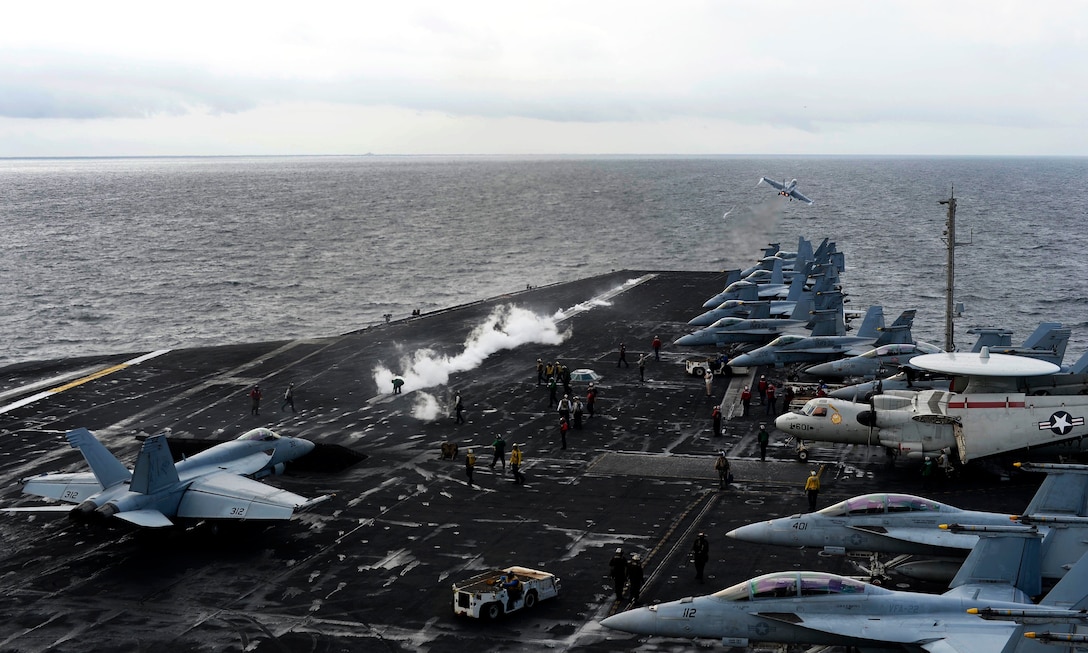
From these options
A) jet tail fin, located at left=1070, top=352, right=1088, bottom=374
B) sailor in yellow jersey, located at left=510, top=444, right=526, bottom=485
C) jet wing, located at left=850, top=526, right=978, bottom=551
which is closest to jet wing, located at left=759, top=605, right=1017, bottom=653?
jet wing, located at left=850, top=526, right=978, bottom=551

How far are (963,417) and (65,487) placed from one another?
34.4 m

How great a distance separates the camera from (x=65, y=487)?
3550cm

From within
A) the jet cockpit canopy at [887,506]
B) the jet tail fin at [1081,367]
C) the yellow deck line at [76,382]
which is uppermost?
the jet tail fin at [1081,367]

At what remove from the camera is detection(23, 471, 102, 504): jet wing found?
115 feet

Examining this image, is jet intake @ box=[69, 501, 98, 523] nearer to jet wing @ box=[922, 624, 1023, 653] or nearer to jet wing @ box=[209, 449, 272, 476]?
jet wing @ box=[209, 449, 272, 476]

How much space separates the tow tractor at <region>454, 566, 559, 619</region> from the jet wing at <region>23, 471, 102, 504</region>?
1489 centimetres

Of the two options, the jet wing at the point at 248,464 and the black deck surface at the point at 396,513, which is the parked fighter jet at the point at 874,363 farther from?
the jet wing at the point at 248,464

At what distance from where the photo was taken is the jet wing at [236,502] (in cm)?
3338

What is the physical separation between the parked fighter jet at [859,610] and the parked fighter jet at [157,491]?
15261 millimetres

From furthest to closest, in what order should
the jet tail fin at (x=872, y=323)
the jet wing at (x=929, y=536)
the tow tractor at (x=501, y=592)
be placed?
the jet tail fin at (x=872, y=323)
the tow tractor at (x=501, y=592)
the jet wing at (x=929, y=536)

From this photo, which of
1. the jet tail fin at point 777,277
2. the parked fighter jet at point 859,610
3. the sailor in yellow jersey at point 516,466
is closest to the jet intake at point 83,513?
the sailor in yellow jersey at point 516,466

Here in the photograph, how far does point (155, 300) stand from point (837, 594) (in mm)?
106515

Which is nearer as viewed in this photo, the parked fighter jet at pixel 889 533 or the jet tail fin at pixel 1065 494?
the jet tail fin at pixel 1065 494

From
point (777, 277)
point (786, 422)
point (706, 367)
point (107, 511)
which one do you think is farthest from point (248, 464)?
point (777, 277)
